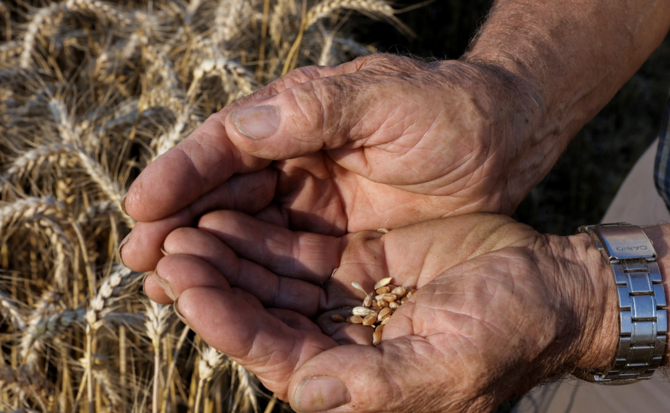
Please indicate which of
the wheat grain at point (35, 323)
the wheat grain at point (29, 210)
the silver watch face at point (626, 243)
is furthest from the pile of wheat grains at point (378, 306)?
the wheat grain at point (29, 210)

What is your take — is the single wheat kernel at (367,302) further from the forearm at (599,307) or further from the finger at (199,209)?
the forearm at (599,307)

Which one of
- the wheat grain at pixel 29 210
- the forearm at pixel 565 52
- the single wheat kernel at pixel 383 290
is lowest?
the wheat grain at pixel 29 210

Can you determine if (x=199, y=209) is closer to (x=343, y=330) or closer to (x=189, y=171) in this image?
(x=189, y=171)

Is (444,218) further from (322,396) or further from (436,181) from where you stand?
(322,396)

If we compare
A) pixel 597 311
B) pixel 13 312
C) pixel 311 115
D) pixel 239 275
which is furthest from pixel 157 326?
pixel 597 311

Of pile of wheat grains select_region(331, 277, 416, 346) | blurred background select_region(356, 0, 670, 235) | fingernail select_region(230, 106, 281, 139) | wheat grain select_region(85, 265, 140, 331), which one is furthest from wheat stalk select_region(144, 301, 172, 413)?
blurred background select_region(356, 0, 670, 235)

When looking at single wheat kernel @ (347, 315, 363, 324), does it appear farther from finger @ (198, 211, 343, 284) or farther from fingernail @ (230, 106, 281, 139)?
fingernail @ (230, 106, 281, 139)
